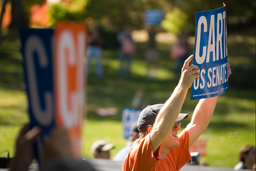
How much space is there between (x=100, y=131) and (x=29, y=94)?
8.00 meters

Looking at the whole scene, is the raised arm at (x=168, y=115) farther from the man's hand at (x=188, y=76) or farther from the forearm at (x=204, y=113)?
the forearm at (x=204, y=113)

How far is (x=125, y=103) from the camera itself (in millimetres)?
12805

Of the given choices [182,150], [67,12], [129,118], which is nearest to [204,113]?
[182,150]

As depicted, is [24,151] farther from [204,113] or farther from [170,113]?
[204,113]

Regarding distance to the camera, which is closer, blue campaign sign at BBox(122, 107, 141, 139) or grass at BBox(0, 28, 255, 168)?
blue campaign sign at BBox(122, 107, 141, 139)


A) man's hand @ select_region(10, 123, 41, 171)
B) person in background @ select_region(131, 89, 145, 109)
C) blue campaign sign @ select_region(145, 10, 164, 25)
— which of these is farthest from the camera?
blue campaign sign @ select_region(145, 10, 164, 25)

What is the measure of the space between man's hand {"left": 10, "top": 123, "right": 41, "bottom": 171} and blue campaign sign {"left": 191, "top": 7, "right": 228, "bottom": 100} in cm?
135

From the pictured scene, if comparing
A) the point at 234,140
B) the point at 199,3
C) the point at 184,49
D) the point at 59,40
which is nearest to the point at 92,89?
the point at 184,49

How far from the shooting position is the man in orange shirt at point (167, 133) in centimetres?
246

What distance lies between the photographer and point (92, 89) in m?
14.8

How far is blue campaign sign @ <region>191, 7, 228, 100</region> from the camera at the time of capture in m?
2.93

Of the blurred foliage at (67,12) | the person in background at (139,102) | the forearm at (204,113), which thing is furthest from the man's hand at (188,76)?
the blurred foliage at (67,12)

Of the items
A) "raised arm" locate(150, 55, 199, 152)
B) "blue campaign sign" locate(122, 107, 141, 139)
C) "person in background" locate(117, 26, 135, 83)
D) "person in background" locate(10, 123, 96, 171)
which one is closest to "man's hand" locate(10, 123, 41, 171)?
"person in background" locate(10, 123, 96, 171)

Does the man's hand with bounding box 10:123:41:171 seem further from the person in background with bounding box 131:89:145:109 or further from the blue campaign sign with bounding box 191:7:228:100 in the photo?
the person in background with bounding box 131:89:145:109
